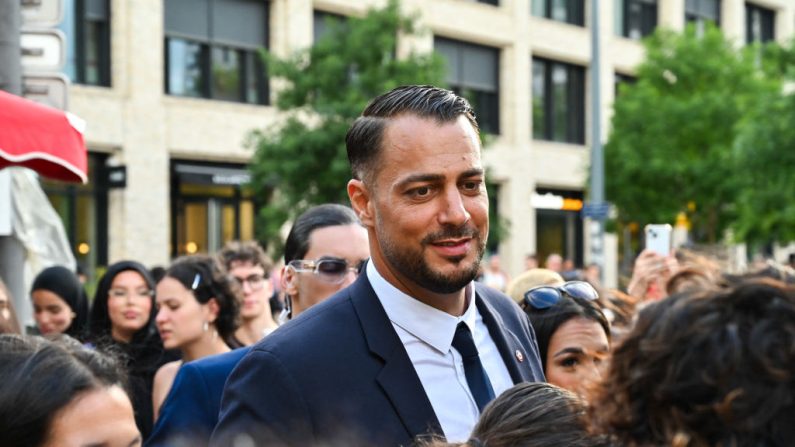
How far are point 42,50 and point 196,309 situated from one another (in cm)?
163

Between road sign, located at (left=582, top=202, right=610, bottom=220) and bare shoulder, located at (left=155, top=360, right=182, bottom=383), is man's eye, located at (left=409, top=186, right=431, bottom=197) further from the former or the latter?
road sign, located at (left=582, top=202, right=610, bottom=220)

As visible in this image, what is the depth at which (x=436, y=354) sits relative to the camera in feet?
8.85

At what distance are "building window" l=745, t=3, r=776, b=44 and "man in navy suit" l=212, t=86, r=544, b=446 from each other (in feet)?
122

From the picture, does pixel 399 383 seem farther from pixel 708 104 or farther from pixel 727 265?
pixel 708 104

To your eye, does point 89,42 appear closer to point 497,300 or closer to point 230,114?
point 230,114

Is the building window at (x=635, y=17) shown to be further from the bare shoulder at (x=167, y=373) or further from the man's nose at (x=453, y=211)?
the man's nose at (x=453, y=211)

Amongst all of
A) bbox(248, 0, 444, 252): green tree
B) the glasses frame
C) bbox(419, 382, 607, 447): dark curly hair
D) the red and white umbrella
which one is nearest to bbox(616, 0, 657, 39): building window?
bbox(248, 0, 444, 252): green tree

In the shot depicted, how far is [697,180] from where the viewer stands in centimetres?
2533

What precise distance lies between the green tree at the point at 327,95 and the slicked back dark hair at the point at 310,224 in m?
13.9

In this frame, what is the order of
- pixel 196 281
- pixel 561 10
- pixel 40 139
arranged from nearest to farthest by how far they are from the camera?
pixel 40 139 → pixel 196 281 → pixel 561 10

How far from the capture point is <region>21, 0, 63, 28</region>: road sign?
19.8 feet

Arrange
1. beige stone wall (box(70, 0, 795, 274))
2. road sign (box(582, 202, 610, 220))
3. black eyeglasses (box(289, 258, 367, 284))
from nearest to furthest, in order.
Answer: black eyeglasses (box(289, 258, 367, 284))
road sign (box(582, 202, 610, 220))
beige stone wall (box(70, 0, 795, 274))

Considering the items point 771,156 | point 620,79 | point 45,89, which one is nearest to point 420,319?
point 45,89

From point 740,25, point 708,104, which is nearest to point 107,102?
point 708,104
